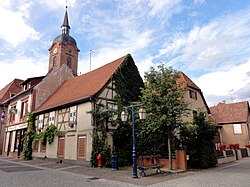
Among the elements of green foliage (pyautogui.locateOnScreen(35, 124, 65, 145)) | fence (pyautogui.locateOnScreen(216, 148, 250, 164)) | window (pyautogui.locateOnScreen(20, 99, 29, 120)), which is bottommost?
fence (pyautogui.locateOnScreen(216, 148, 250, 164))

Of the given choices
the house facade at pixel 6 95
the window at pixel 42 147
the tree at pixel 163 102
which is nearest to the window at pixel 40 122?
the window at pixel 42 147

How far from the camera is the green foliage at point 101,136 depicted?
1549cm

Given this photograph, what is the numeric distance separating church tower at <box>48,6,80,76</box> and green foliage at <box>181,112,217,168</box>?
2432 cm

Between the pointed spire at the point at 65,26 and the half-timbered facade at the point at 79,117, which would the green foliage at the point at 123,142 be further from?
the pointed spire at the point at 65,26

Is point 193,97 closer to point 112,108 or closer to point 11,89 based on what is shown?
point 112,108

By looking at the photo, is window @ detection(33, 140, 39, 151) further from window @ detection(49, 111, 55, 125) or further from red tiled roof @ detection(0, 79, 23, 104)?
red tiled roof @ detection(0, 79, 23, 104)

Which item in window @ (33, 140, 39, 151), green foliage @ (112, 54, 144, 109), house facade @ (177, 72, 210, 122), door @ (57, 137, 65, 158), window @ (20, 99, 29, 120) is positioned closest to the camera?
door @ (57, 137, 65, 158)

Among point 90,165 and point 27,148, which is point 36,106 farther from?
point 90,165

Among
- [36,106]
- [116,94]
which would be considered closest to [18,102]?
[36,106]

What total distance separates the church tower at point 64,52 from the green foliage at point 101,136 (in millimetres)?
19999

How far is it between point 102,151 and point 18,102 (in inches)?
638

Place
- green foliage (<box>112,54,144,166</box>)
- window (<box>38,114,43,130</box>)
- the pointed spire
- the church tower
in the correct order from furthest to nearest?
the pointed spire → the church tower → window (<box>38,114,43,130</box>) → green foliage (<box>112,54,144,166</box>)

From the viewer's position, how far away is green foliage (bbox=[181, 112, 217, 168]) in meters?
14.8

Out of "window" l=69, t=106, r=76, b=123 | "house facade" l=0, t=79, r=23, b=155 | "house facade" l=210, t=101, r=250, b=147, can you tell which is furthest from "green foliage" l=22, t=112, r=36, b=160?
"house facade" l=210, t=101, r=250, b=147
